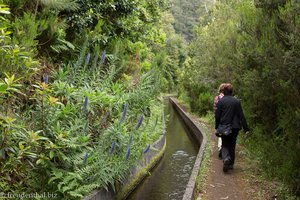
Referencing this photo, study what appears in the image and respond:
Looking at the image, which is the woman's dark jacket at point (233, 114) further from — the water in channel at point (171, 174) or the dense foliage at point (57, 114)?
the water in channel at point (171, 174)

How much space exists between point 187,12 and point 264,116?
3411 inches

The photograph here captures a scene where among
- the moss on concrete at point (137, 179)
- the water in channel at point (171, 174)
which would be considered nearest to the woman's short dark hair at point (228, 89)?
the water in channel at point (171, 174)

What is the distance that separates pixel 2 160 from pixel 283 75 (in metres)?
5.28

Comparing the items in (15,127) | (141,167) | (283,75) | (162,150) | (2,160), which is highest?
(283,75)

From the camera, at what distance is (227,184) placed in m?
7.33

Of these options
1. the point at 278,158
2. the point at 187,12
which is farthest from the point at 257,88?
the point at 187,12

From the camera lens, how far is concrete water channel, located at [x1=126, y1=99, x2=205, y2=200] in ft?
28.1

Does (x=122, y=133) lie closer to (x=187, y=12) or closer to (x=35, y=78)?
(x=35, y=78)

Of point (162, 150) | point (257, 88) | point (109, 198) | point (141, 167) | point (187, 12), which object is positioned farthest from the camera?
point (187, 12)

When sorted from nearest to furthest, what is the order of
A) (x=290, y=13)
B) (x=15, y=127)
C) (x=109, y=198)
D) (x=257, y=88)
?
(x=15, y=127), (x=290, y=13), (x=109, y=198), (x=257, y=88)

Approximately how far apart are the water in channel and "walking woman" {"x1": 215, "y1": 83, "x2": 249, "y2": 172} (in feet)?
5.31

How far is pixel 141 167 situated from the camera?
30.3 feet

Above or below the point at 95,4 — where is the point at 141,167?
below

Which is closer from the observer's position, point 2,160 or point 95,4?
point 2,160
